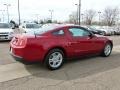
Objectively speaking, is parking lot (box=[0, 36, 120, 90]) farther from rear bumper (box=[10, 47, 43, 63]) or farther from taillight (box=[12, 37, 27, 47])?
taillight (box=[12, 37, 27, 47])

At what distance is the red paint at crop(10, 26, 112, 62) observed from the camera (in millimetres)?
5922

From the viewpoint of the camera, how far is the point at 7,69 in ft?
21.0

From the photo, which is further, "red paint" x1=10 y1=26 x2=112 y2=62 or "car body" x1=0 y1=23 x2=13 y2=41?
"car body" x1=0 y1=23 x2=13 y2=41

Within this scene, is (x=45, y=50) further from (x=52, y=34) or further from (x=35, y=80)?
(x=35, y=80)

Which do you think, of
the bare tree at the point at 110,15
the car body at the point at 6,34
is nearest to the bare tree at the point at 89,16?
the bare tree at the point at 110,15

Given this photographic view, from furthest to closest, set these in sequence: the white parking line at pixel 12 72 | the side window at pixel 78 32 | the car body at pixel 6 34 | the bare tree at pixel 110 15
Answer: the bare tree at pixel 110 15 < the car body at pixel 6 34 < the side window at pixel 78 32 < the white parking line at pixel 12 72

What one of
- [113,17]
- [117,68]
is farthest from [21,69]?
[113,17]

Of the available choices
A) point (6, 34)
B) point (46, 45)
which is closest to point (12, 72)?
point (46, 45)

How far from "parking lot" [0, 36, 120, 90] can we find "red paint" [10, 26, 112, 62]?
48cm

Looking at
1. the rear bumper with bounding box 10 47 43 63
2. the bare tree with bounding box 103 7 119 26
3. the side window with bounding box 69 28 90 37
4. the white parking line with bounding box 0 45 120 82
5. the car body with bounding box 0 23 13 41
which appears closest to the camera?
the white parking line with bounding box 0 45 120 82

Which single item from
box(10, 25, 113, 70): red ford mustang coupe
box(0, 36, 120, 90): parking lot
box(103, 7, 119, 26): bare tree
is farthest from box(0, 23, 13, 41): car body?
box(103, 7, 119, 26): bare tree

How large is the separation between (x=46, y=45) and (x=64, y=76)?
1148mm

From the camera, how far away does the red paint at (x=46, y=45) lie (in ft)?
19.4

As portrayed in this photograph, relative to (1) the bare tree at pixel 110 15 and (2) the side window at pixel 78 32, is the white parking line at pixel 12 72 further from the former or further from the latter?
(1) the bare tree at pixel 110 15
